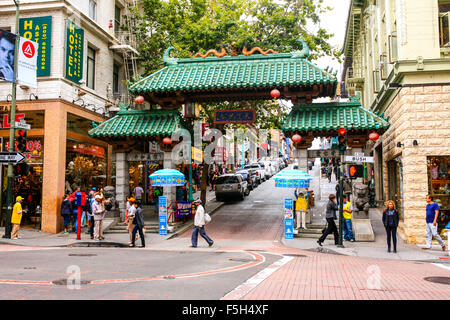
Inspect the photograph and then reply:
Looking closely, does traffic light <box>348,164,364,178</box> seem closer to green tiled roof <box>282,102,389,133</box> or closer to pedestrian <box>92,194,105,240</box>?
green tiled roof <box>282,102,389,133</box>

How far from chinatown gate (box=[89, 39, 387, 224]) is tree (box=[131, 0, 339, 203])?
16.8 ft

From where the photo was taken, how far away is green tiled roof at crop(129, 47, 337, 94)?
18391mm

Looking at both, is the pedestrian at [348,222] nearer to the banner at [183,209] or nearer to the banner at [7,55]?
the banner at [183,209]

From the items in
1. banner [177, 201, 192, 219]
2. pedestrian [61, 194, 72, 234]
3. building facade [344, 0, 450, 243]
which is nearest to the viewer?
building facade [344, 0, 450, 243]

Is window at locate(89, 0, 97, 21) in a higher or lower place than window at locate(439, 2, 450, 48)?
higher

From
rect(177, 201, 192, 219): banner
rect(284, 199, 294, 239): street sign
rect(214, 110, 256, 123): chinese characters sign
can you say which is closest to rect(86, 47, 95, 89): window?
rect(214, 110, 256, 123): chinese characters sign

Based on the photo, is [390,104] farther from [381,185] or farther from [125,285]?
[125,285]

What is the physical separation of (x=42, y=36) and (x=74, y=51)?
164cm

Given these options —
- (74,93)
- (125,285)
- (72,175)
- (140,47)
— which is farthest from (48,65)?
(125,285)

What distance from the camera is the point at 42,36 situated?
20.3 m

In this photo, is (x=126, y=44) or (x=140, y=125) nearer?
(x=140, y=125)

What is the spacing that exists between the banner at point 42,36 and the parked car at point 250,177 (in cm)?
1930

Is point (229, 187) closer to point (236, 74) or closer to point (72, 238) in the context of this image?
point (236, 74)

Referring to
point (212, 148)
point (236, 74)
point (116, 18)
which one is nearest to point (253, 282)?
point (236, 74)
